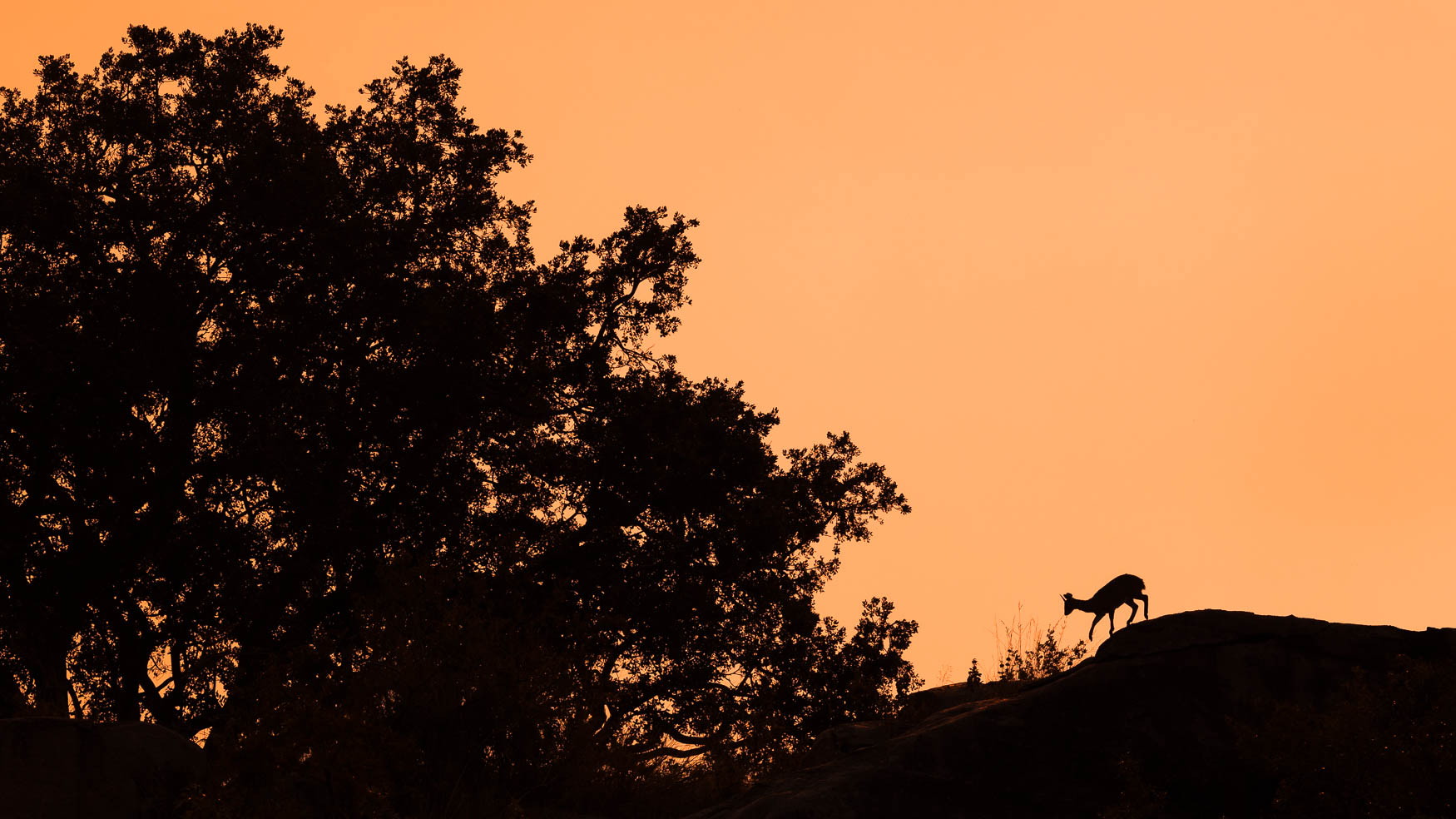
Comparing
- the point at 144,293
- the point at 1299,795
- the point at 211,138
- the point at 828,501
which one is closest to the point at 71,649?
the point at 144,293

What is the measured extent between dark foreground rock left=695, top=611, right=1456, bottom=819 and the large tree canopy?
5.77 m

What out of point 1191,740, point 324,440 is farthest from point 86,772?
point 1191,740

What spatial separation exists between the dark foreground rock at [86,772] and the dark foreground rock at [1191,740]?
5181 mm

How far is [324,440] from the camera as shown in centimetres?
1881

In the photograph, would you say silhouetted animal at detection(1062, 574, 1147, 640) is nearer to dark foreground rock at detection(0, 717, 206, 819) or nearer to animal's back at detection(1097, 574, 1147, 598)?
animal's back at detection(1097, 574, 1147, 598)

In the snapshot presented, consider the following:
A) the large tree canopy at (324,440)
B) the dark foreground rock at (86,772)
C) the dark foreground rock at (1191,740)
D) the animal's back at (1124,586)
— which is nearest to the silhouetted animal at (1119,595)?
the animal's back at (1124,586)

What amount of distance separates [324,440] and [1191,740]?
12698 millimetres

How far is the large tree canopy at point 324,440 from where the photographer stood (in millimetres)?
18250

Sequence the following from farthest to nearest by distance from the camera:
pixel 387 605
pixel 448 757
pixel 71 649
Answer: pixel 71 649 → pixel 387 605 → pixel 448 757

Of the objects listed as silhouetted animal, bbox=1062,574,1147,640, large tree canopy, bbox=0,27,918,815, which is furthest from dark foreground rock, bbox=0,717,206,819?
silhouetted animal, bbox=1062,574,1147,640

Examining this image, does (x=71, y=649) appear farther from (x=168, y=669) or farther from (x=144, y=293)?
(x=144, y=293)

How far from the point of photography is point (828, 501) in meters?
21.0

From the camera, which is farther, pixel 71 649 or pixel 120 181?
pixel 120 181

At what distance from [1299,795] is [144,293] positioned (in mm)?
16476
